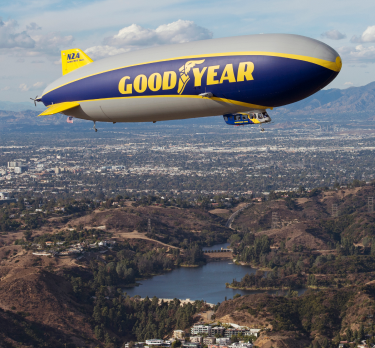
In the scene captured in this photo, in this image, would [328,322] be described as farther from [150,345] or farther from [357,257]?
[357,257]

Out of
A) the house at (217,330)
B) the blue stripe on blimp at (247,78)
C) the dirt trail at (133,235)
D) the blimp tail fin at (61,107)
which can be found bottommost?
the dirt trail at (133,235)

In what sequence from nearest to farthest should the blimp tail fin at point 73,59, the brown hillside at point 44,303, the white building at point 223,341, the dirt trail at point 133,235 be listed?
the blimp tail fin at point 73,59 < the white building at point 223,341 < the brown hillside at point 44,303 < the dirt trail at point 133,235

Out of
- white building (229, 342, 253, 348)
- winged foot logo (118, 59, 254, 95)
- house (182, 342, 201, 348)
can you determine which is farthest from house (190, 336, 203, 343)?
winged foot logo (118, 59, 254, 95)

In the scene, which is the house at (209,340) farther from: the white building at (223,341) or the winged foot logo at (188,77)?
the winged foot logo at (188,77)

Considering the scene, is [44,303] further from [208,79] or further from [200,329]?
[208,79]

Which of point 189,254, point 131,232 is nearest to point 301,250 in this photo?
point 189,254

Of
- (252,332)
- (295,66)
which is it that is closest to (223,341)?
(252,332)

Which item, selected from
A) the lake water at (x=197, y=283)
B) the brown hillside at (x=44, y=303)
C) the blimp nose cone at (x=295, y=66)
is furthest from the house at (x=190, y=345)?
the blimp nose cone at (x=295, y=66)
